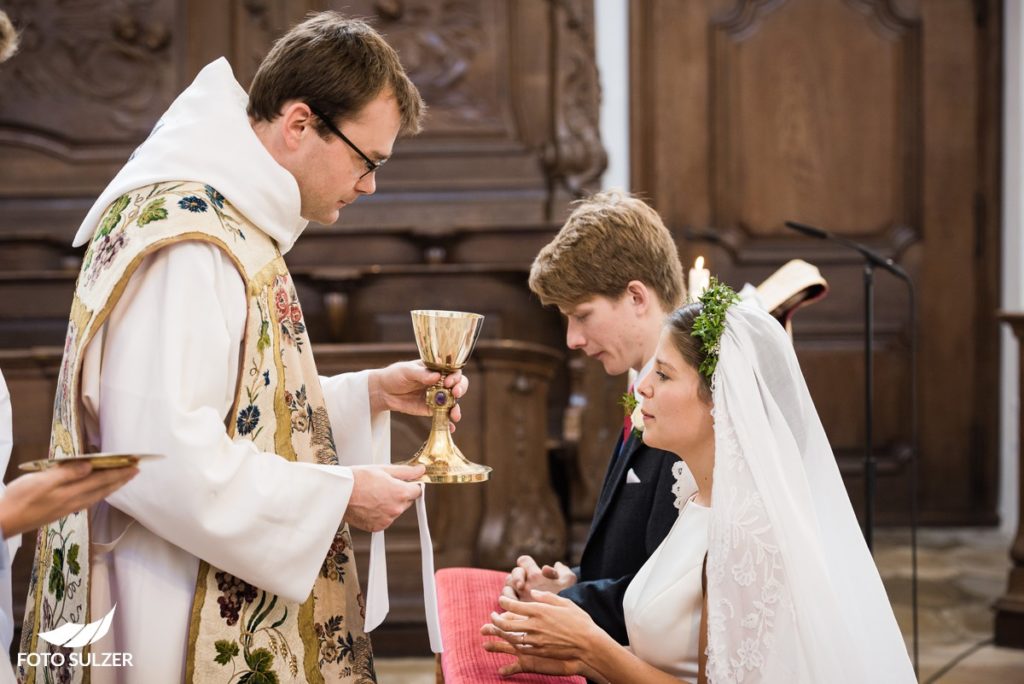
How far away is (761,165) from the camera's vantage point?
6949mm

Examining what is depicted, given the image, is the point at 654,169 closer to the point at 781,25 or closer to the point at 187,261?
the point at 781,25

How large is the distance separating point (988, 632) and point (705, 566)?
132 inches

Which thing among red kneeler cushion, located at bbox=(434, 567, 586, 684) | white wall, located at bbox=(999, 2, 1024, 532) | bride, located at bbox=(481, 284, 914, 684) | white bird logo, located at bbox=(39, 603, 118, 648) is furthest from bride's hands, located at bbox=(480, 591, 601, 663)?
white wall, located at bbox=(999, 2, 1024, 532)

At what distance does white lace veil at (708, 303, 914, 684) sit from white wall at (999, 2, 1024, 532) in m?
5.10

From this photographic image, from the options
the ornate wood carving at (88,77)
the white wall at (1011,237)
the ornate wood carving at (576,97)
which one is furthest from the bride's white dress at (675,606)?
the ornate wood carving at (88,77)

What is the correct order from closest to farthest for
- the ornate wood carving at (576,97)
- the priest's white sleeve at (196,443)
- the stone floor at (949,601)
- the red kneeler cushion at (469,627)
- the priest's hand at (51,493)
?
the priest's hand at (51,493) → the priest's white sleeve at (196,443) → the red kneeler cushion at (469,627) → the stone floor at (949,601) → the ornate wood carving at (576,97)

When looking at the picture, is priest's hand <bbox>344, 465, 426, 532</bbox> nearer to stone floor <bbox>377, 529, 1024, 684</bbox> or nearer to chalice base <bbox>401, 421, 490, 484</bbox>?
chalice base <bbox>401, 421, 490, 484</bbox>

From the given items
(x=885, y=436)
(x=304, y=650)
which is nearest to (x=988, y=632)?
(x=885, y=436)

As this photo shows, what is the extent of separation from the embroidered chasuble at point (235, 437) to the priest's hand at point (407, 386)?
27 centimetres

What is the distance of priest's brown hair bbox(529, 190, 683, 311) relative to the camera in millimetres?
2562

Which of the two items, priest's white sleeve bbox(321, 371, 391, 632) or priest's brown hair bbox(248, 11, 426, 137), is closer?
priest's brown hair bbox(248, 11, 426, 137)

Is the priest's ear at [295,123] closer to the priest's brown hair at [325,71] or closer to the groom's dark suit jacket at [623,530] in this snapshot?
the priest's brown hair at [325,71]

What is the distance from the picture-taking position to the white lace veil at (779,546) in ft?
6.33

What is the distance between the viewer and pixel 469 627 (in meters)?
2.52
